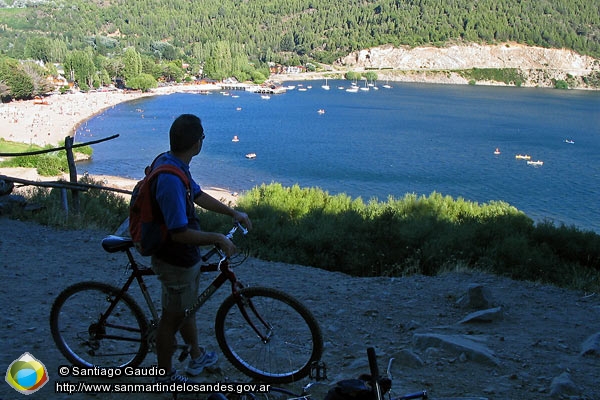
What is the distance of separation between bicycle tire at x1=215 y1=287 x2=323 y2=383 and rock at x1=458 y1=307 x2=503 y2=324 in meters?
2.12

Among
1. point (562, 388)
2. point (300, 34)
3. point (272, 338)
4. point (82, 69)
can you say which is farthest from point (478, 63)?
point (272, 338)

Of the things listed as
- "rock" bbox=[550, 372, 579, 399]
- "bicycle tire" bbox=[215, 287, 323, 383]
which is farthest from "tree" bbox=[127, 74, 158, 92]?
"rock" bbox=[550, 372, 579, 399]

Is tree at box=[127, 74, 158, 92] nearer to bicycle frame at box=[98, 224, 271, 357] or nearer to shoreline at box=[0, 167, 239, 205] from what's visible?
shoreline at box=[0, 167, 239, 205]

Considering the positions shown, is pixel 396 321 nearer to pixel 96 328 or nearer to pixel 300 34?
pixel 96 328

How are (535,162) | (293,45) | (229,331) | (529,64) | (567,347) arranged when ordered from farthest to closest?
(293,45) < (529,64) < (535,162) < (567,347) < (229,331)

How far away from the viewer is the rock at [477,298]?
208 inches

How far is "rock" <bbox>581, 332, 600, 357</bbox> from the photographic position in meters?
3.98

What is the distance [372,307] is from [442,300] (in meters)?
0.83

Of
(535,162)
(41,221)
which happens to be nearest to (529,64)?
(535,162)

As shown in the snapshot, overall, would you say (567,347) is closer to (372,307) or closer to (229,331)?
(372,307)

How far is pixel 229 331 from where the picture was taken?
323cm

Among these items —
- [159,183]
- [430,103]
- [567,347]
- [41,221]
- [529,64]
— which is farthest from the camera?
[529,64]

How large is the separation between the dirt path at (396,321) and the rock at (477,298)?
79mm

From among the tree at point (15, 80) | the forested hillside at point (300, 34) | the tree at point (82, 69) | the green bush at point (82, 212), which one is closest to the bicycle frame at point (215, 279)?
the green bush at point (82, 212)
